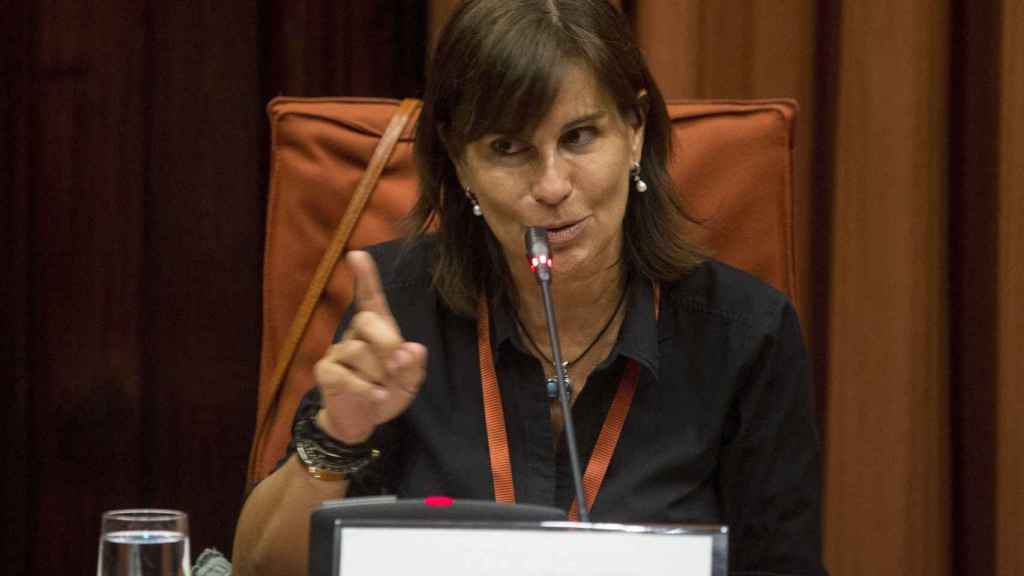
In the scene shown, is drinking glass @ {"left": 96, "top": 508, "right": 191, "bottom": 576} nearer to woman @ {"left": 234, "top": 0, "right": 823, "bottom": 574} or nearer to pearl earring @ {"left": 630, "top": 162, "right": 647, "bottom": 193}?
woman @ {"left": 234, "top": 0, "right": 823, "bottom": 574}

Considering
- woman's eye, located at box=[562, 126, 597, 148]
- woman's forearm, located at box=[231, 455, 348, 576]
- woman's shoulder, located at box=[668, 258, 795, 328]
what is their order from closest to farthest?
woman's forearm, located at box=[231, 455, 348, 576]
woman's eye, located at box=[562, 126, 597, 148]
woman's shoulder, located at box=[668, 258, 795, 328]

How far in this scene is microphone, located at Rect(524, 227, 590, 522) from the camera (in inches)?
40.5

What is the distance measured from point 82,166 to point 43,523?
0.57 metres

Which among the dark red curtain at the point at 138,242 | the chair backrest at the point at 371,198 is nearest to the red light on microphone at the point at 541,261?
the chair backrest at the point at 371,198

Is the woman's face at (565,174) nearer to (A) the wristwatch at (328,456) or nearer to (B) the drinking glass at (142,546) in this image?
(A) the wristwatch at (328,456)

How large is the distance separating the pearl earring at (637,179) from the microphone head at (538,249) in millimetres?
313

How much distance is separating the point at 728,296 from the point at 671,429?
7.1 inches

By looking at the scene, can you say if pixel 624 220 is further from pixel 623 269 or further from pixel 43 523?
pixel 43 523

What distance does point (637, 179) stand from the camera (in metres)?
1.53

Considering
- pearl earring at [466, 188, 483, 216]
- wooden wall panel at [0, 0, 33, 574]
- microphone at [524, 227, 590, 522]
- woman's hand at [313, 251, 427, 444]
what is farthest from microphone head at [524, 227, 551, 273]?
wooden wall panel at [0, 0, 33, 574]

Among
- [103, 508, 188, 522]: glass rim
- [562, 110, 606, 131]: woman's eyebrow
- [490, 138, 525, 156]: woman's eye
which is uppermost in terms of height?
[562, 110, 606, 131]: woman's eyebrow

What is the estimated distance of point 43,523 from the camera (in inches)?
82.7

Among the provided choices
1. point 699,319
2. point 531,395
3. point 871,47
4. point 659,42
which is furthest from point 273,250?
point 871,47

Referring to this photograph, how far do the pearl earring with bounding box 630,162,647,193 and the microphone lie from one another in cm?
31
